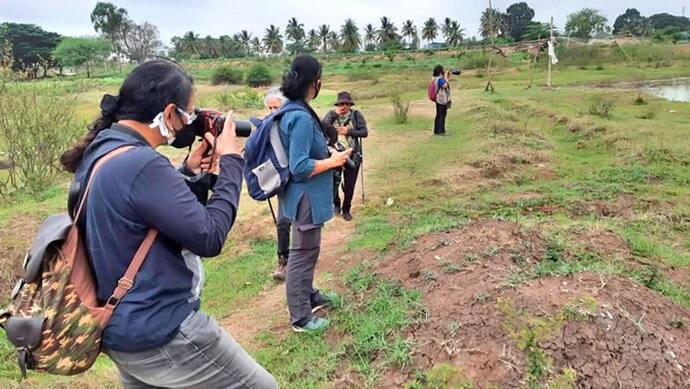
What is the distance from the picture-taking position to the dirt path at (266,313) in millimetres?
3824

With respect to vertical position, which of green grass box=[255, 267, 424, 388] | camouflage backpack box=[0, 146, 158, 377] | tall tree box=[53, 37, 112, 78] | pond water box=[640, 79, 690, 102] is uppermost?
tall tree box=[53, 37, 112, 78]

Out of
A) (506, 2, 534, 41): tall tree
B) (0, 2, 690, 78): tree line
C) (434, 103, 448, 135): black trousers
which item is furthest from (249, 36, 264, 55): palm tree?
(434, 103, 448, 135): black trousers

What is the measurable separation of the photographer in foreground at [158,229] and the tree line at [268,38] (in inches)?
2070

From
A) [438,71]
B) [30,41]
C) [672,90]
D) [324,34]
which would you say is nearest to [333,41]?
[324,34]

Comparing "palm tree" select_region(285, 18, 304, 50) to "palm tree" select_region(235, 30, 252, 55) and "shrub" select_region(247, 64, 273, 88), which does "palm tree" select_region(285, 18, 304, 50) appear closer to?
"palm tree" select_region(235, 30, 252, 55)

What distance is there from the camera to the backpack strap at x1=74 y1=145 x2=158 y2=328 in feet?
5.07

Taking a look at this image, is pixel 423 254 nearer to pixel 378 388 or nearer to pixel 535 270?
pixel 535 270

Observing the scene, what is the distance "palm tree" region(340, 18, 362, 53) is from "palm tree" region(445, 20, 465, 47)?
12167 mm

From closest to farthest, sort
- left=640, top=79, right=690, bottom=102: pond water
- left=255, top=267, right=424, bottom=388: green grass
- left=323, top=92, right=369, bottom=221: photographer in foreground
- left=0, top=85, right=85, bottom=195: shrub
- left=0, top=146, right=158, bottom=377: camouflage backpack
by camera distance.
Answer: left=0, top=146, right=158, bottom=377: camouflage backpack < left=255, top=267, right=424, bottom=388: green grass < left=323, top=92, right=369, bottom=221: photographer in foreground < left=0, top=85, right=85, bottom=195: shrub < left=640, top=79, right=690, bottom=102: pond water

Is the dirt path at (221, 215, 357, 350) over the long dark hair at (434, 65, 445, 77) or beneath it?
beneath

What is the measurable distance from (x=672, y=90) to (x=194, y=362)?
25974 millimetres

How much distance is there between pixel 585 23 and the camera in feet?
186

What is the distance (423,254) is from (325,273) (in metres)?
1.03

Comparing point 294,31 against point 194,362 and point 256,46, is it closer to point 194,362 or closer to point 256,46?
point 256,46
